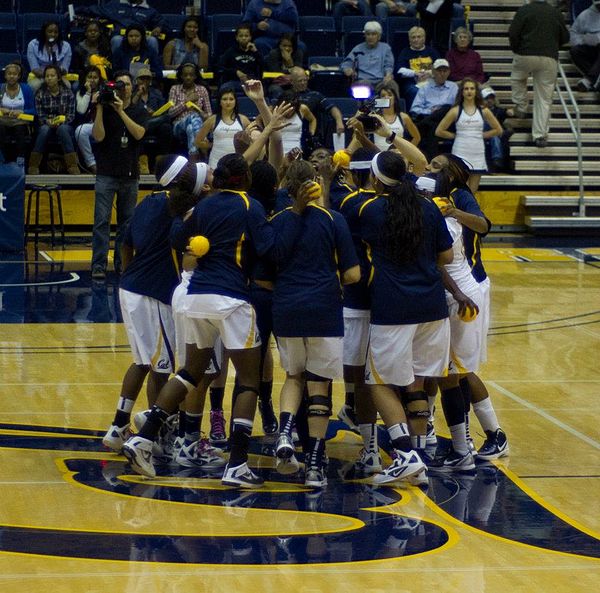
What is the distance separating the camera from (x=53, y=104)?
55.0ft

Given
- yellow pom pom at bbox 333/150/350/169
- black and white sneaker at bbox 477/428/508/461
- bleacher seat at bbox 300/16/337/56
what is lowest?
black and white sneaker at bbox 477/428/508/461

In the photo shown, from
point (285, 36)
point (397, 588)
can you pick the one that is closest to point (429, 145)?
point (285, 36)

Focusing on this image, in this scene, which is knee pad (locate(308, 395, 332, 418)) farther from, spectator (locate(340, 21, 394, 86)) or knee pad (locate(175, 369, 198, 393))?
spectator (locate(340, 21, 394, 86))

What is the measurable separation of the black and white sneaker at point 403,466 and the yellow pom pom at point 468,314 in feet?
2.76

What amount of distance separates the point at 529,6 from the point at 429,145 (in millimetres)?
2695

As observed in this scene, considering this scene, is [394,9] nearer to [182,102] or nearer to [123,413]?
[182,102]

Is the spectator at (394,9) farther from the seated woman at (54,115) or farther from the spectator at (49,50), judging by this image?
the seated woman at (54,115)

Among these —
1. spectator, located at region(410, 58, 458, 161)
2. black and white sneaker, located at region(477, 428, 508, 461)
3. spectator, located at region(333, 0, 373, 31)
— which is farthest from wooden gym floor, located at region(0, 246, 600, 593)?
spectator, located at region(333, 0, 373, 31)

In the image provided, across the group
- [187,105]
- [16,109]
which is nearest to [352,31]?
[187,105]

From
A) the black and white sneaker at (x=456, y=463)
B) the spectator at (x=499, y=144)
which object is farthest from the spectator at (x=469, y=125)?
the black and white sneaker at (x=456, y=463)

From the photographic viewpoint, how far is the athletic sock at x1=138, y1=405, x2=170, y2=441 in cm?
693

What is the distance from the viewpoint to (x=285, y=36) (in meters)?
17.7

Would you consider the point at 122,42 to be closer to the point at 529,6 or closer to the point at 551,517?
the point at 529,6

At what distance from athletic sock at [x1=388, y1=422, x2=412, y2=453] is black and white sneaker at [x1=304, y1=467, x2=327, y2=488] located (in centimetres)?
43
